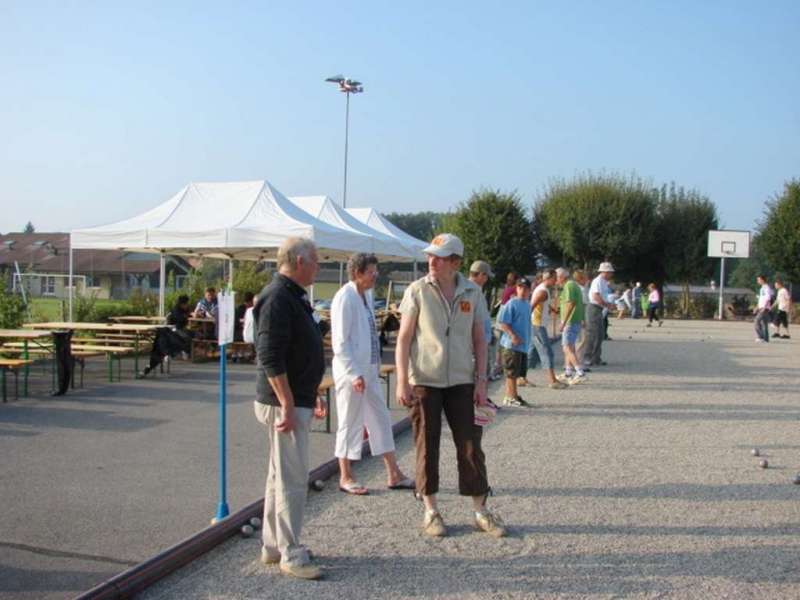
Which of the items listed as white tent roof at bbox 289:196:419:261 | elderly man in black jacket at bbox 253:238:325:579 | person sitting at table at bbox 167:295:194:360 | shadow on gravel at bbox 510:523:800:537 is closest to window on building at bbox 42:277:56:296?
white tent roof at bbox 289:196:419:261

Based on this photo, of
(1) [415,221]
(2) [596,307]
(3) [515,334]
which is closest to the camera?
(3) [515,334]

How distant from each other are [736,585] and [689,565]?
1.08 ft

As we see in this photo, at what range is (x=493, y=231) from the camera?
43781 mm

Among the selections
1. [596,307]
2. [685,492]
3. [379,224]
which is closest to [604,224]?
[379,224]

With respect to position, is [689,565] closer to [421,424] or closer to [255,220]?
[421,424]

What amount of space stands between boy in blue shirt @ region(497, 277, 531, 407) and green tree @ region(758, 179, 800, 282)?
35.4m

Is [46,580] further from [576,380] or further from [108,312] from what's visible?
[108,312]

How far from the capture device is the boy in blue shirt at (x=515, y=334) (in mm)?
10555

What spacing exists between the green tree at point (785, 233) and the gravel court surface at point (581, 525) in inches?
1374

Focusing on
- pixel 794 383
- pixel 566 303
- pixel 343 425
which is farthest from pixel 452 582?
pixel 794 383

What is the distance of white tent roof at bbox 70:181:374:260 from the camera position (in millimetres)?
15211

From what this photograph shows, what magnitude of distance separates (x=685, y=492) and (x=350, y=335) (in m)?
2.84

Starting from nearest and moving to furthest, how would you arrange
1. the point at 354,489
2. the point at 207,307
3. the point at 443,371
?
the point at 443,371
the point at 354,489
the point at 207,307

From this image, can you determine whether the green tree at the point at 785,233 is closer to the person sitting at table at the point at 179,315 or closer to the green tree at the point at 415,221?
the person sitting at table at the point at 179,315
